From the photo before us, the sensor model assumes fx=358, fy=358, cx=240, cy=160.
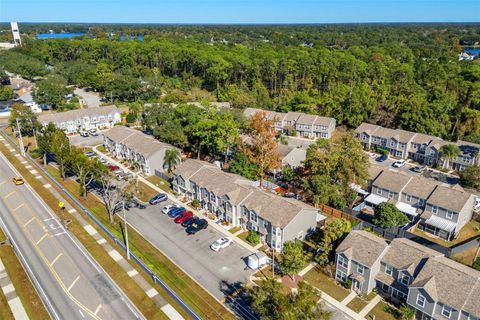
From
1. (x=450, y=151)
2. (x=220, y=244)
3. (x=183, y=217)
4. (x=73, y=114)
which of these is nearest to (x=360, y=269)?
(x=220, y=244)

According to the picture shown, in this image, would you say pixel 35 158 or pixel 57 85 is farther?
pixel 57 85

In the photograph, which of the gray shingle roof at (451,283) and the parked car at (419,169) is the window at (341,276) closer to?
the gray shingle roof at (451,283)

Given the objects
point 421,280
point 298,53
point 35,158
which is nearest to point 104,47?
point 298,53

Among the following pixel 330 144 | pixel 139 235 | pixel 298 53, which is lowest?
pixel 139 235

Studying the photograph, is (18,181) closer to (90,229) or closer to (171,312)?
Answer: (90,229)

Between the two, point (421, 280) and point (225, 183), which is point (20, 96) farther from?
point (421, 280)

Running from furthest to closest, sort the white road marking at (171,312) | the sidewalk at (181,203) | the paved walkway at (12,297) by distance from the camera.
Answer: the sidewalk at (181,203)
the paved walkway at (12,297)
the white road marking at (171,312)

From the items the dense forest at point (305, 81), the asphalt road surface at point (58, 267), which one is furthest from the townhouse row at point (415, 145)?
the asphalt road surface at point (58, 267)
